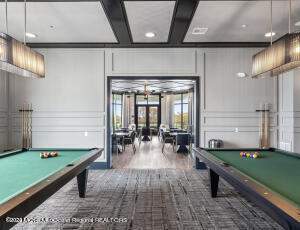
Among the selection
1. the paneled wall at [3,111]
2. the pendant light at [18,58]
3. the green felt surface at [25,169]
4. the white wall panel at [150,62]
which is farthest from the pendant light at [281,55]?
the paneled wall at [3,111]

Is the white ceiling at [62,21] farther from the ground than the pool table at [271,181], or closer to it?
farther from the ground

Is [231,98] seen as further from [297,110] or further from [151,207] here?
[151,207]

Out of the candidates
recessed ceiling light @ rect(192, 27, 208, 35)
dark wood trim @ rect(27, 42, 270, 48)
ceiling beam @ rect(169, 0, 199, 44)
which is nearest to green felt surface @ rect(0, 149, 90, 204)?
ceiling beam @ rect(169, 0, 199, 44)

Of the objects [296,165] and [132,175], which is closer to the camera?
[296,165]

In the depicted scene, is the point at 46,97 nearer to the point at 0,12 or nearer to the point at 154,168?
the point at 0,12

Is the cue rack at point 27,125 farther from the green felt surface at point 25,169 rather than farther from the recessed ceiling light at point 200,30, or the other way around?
the recessed ceiling light at point 200,30

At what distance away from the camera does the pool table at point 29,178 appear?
3.87 feet

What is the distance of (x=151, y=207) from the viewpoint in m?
2.70

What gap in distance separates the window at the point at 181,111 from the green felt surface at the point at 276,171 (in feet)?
29.5

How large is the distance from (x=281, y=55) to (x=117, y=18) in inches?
101

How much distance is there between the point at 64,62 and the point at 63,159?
124 inches

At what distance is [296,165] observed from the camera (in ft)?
6.99

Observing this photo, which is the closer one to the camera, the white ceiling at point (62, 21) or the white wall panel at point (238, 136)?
the white ceiling at point (62, 21)

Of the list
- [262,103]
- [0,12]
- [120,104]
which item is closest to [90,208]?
[0,12]
